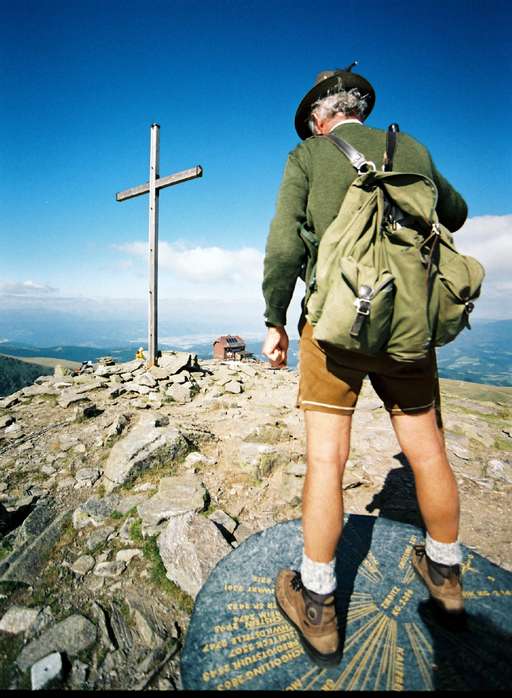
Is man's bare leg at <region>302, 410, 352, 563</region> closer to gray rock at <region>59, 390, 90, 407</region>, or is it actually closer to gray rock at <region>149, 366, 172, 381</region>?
gray rock at <region>59, 390, 90, 407</region>

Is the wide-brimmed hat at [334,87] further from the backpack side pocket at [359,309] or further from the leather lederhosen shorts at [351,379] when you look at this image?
the leather lederhosen shorts at [351,379]

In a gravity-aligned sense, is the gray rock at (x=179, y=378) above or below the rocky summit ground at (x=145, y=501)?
above

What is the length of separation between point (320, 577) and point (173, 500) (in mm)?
2027

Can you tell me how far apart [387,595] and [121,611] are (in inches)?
72.6

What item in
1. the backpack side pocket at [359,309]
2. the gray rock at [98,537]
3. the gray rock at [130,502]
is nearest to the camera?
the backpack side pocket at [359,309]

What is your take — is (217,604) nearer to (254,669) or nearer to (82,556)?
(254,669)

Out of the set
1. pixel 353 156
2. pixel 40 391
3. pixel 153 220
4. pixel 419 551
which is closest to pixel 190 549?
pixel 419 551

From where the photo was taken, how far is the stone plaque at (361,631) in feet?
5.66

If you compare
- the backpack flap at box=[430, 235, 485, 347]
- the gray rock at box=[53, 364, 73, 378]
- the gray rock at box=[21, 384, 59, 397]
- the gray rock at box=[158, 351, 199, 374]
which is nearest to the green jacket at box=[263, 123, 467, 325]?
the backpack flap at box=[430, 235, 485, 347]

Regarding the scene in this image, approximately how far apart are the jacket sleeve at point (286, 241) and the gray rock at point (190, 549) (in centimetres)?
206

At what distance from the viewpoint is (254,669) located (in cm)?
177

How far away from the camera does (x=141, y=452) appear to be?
4070mm

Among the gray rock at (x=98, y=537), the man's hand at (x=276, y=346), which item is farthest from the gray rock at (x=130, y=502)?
the man's hand at (x=276, y=346)

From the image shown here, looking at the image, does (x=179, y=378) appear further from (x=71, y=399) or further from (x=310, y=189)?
(x=310, y=189)
